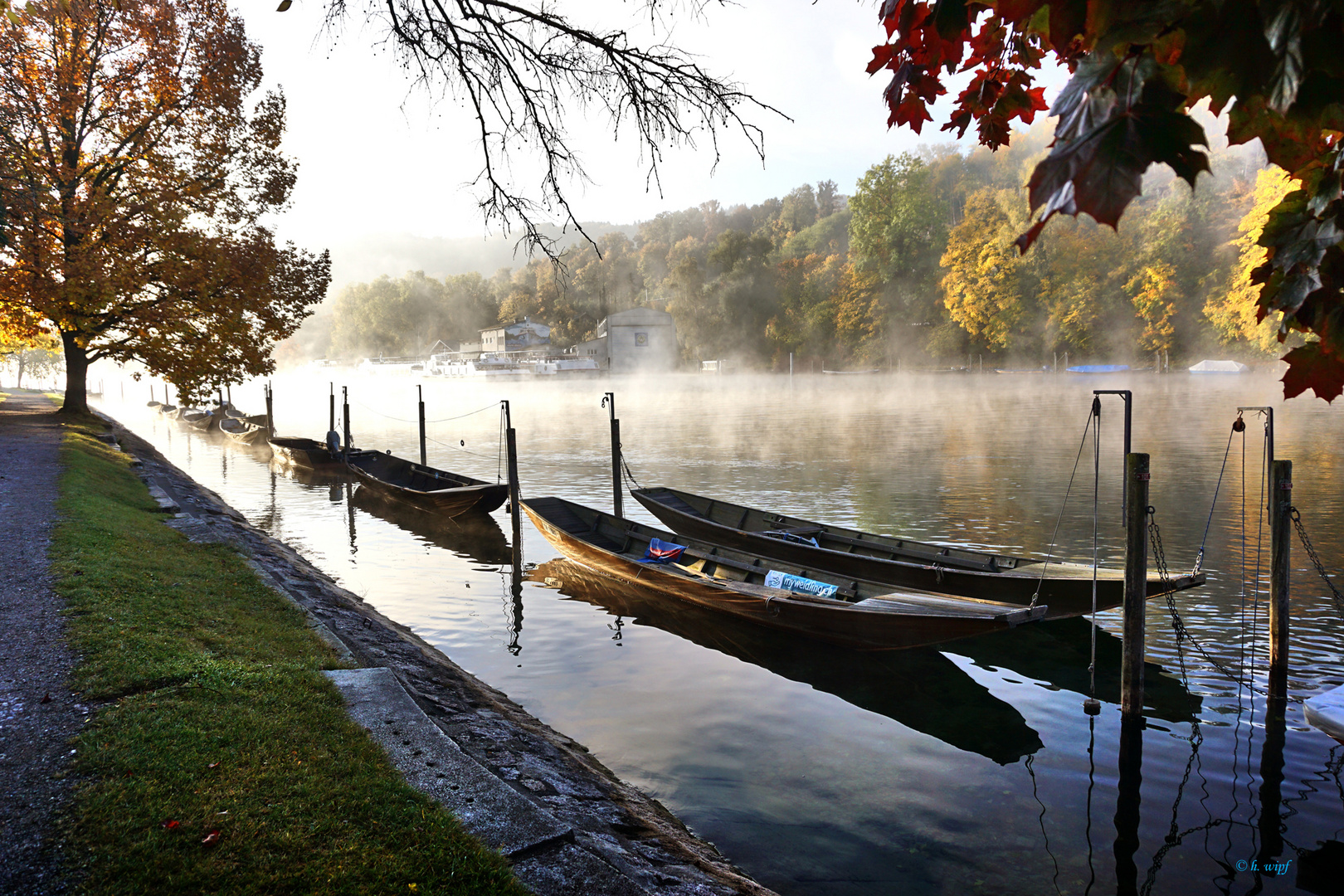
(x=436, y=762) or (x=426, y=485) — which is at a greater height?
(x=436, y=762)

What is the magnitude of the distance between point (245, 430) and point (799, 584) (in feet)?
132

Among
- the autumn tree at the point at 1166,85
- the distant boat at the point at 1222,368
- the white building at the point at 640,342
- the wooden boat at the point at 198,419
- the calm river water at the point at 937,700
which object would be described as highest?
the white building at the point at 640,342

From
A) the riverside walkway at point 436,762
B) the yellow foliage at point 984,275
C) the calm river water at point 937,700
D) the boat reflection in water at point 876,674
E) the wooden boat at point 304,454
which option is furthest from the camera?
the yellow foliage at point 984,275

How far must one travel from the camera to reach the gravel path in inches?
151

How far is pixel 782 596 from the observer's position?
35.6ft

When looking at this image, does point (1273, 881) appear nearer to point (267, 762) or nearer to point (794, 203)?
point (267, 762)

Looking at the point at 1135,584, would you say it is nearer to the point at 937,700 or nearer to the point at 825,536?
the point at 937,700

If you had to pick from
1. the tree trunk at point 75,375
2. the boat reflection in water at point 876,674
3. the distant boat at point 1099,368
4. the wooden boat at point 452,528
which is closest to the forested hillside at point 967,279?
the distant boat at point 1099,368

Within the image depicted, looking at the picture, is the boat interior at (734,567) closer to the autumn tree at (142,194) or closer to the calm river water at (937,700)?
the calm river water at (937,700)

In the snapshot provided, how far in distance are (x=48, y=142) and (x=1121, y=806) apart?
102 feet

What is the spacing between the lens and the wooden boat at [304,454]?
31.0 metres


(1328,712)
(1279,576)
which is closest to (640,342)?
(1279,576)

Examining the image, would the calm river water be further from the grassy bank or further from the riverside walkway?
the grassy bank

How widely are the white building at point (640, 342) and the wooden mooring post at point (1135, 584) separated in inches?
3656
